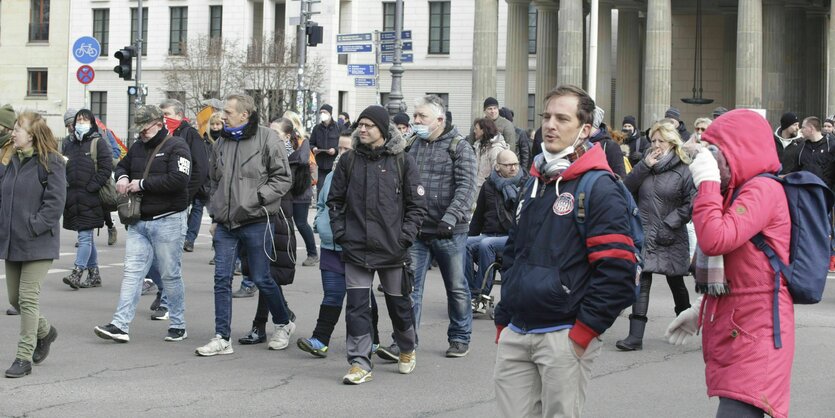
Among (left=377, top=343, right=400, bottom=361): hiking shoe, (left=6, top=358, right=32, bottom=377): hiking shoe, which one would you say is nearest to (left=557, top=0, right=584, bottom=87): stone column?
(left=377, top=343, right=400, bottom=361): hiking shoe

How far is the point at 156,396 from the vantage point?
846 cm

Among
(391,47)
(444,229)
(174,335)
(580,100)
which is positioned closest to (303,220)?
(174,335)

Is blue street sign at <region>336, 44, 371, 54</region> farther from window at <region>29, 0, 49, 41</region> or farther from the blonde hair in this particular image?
window at <region>29, 0, 49, 41</region>

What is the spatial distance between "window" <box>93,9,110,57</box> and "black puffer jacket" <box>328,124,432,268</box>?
59.3 metres

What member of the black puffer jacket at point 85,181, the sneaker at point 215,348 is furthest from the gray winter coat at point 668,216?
the black puffer jacket at point 85,181

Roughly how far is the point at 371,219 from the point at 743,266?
4.11 m

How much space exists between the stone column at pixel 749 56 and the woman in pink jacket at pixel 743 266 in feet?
112

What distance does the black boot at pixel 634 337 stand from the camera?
10750 millimetres

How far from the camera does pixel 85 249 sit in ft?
47.0

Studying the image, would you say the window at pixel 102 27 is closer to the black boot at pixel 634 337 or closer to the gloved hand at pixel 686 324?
the black boot at pixel 634 337

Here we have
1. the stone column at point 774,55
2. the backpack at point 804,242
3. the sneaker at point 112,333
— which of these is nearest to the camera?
the backpack at point 804,242

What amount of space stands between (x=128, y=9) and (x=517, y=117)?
92.3 ft

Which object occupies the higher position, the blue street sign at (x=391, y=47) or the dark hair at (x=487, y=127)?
the blue street sign at (x=391, y=47)

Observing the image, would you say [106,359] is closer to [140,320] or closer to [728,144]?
[140,320]
